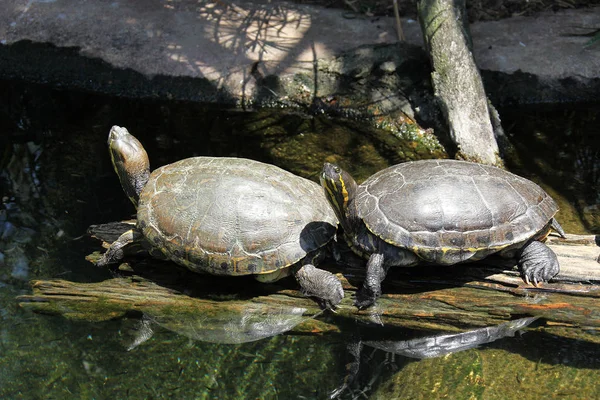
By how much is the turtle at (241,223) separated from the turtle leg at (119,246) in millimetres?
178

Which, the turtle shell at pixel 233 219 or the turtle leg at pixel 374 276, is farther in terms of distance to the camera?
the turtle shell at pixel 233 219

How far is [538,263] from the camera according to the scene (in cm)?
472

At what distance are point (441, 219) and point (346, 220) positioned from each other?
75cm

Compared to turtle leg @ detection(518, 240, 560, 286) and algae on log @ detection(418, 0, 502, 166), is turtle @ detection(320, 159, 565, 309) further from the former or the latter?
algae on log @ detection(418, 0, 502, 166)

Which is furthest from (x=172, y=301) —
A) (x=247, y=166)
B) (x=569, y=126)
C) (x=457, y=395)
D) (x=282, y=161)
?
(x=569, y=126)

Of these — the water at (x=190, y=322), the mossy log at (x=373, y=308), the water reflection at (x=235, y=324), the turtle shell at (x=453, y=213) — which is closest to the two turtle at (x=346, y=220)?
the turtle shell at (x=453, y=213)

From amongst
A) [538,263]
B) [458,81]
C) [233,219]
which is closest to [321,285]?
[233,219]

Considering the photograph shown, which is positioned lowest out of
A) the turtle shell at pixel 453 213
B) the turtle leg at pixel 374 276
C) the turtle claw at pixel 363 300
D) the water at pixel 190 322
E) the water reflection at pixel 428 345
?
the water at pixel 190 322

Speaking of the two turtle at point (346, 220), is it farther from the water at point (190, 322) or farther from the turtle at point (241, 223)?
the water at point (190, 322)

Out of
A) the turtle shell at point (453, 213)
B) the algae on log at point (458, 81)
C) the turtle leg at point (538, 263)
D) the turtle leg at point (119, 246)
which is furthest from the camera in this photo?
the algae on log at point (458, 81)

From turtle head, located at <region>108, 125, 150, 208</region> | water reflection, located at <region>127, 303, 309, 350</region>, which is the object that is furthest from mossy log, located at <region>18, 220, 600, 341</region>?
turtle head, located at <region>108, 125, 150, 208</region>

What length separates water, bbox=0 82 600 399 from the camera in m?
4.61

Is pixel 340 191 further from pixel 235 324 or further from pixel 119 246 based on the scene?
pixel 119 246

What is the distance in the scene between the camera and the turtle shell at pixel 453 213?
4.60 m
